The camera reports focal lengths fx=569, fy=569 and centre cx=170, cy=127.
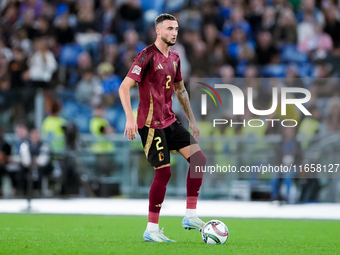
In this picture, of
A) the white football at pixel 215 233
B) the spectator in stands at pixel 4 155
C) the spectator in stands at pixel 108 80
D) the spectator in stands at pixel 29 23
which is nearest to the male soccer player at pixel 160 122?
the white football at pixel 215 233

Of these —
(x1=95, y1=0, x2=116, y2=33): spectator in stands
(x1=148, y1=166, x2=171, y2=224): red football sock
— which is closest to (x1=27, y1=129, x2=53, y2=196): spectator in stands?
(x1=95, y1=0, x2=116, y2=33): spectator in stands

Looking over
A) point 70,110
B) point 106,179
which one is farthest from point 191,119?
point 70,110

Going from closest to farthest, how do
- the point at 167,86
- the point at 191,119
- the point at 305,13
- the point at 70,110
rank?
the point at 167,86, the point at 191,119, the point at 70,110, the point at 305,13

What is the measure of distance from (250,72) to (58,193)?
193 inches

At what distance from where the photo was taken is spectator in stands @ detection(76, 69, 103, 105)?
40.1 feet

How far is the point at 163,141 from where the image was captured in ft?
19.0

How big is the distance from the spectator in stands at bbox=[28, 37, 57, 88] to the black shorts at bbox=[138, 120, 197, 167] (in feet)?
25.4

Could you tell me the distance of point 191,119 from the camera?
6.32 m

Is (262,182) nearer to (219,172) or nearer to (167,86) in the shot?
(219,172)

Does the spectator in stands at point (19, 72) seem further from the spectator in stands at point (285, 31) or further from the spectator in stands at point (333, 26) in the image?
the spectator in stands at point (333, 26)

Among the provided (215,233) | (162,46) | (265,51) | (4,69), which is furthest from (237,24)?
(215,233)

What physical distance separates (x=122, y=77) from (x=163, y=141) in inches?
296

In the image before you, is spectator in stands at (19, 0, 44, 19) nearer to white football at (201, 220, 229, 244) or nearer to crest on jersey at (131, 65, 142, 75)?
crest on jersey at (131, 65, 142, 75)

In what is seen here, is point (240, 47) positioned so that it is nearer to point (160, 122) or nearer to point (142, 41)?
point (142, 41)
